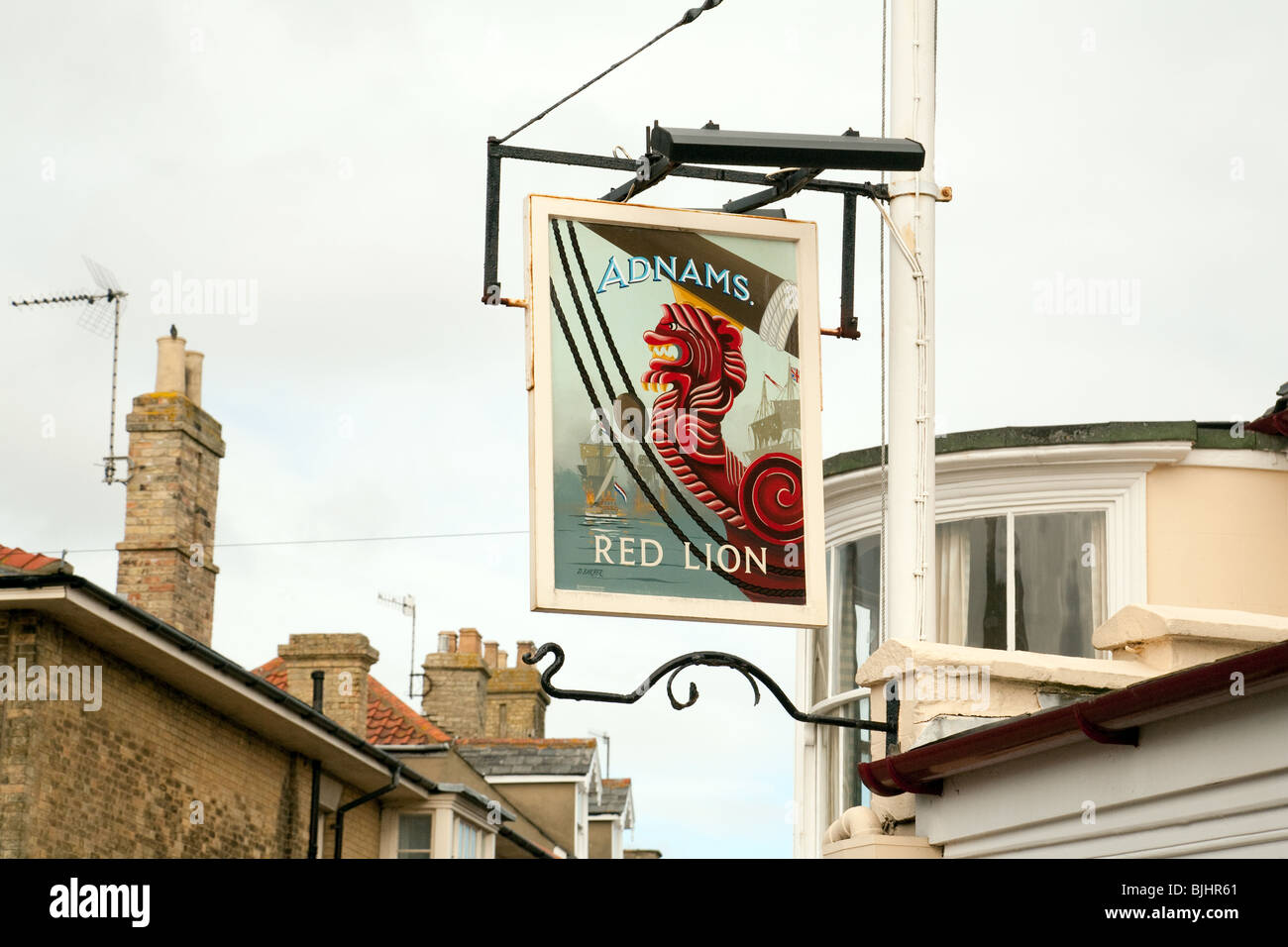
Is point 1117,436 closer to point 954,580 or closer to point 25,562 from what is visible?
point 954,580

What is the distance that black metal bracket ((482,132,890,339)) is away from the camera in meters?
8.12

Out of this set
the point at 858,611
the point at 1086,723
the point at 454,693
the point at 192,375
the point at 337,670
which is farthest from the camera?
the point at 454,693

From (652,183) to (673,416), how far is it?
1185 millimetres

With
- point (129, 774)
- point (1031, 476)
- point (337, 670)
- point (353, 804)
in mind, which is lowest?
point (353, 804)

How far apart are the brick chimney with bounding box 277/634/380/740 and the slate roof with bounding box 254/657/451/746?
69.5 inches

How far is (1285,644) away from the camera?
5.51 metres

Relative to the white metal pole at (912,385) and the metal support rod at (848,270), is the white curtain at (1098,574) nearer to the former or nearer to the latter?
the white metal pole at (912,385)

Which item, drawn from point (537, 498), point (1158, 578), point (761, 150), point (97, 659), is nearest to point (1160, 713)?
point (537, 498)

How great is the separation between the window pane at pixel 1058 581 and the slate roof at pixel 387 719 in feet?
62.3

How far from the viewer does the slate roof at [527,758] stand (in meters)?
34.8

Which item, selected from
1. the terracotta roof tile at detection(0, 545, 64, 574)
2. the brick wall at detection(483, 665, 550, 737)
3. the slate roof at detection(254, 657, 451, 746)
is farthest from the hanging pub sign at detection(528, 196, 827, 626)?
the brick wall at detection(483, 665, 550, 737)

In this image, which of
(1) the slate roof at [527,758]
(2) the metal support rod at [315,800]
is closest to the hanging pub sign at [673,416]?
(2) the metal support rod at [315,800]

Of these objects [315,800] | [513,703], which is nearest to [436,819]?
[315,800]

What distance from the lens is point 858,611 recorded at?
1165 centimetres
